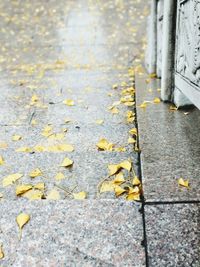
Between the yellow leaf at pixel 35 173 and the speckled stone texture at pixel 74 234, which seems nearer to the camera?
the speckled stone texture at pixel 74 234

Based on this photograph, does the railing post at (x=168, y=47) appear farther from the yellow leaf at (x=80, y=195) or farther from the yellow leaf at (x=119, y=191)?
the yellow leaf at (x=80, y=195)

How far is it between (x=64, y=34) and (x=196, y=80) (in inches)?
212

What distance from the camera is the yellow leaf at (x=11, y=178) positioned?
2.16m

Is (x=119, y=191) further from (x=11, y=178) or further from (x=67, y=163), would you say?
(x=11, y=178)

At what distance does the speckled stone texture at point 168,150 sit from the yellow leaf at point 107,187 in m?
0.21

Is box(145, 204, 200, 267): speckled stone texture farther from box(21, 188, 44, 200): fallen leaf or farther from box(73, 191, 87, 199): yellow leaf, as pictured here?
box(21, 188, 44, 200): fallen leaf

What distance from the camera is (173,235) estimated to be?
1.63 meters

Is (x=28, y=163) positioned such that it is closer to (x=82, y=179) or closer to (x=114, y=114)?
(x=82, y=179)

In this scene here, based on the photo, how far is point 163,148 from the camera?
7.99 feet

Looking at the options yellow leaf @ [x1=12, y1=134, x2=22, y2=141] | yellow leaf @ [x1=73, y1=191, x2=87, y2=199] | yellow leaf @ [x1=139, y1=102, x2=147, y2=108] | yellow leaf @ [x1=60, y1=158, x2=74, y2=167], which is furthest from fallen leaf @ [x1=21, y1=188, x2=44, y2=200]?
yellow leaf @ [x1=139, y1=102, x2=147, y2=108]

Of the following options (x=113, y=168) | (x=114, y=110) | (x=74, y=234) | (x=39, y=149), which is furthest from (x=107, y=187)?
(x=114, y=110)

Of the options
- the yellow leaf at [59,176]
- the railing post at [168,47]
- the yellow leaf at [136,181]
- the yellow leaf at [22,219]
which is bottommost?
the yellow leaf at [59,176]

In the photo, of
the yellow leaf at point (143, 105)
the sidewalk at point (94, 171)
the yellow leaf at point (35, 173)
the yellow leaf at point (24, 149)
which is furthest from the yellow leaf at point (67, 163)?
the yellow leaf at point (143, 105)

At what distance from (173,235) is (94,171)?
793 mm
